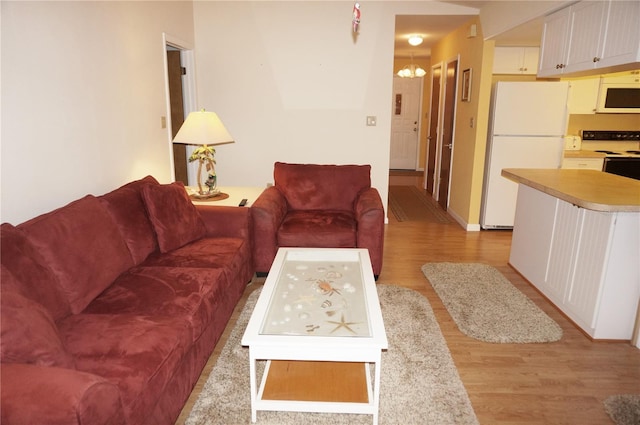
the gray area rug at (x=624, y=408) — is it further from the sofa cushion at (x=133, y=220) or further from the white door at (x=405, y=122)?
the white door at (x=405, y=122)

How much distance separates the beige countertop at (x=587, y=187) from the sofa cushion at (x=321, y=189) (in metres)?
1.36

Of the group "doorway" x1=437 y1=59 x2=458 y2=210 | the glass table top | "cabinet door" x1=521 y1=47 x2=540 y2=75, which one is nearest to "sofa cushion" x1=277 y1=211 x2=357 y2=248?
the glass table top

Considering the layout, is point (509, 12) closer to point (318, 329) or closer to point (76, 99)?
point (318, 329)

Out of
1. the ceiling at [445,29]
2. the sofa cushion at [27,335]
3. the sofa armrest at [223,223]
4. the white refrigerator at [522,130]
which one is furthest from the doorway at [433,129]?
the sofa cushion at [27,335]

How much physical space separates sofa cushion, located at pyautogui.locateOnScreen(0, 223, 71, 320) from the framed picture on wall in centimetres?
469

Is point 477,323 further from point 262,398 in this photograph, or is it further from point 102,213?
point 102,213

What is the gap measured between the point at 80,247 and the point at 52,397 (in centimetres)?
102

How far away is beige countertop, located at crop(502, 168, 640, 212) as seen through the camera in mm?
2484

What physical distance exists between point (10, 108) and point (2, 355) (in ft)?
4.41

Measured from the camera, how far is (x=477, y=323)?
114 inches

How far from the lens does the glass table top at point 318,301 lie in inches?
77.9

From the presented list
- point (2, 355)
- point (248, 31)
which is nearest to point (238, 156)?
point (248, 31)

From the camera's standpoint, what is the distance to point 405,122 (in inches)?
390

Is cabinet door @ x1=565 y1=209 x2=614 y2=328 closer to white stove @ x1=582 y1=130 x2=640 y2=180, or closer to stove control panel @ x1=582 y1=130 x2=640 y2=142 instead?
white stove @ x1=582 y1=130 x2=640 y2=180
